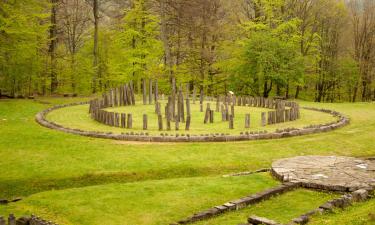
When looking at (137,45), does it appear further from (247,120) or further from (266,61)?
(247,120)

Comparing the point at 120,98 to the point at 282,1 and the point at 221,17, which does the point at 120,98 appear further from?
the point at 282,1

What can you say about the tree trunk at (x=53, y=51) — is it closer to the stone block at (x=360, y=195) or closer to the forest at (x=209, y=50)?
the forest at (x=209, y=50)

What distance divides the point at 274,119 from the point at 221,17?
21817 mm

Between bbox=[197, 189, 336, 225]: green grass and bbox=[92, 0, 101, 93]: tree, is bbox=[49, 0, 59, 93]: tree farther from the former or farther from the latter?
bbox=[197, 189, 336, 225]: green grass

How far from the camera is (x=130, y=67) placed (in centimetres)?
3847

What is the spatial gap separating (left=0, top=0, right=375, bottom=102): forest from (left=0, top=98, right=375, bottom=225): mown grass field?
14503 mm

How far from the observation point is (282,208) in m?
10.5

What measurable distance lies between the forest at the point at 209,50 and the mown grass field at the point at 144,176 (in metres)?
14.5

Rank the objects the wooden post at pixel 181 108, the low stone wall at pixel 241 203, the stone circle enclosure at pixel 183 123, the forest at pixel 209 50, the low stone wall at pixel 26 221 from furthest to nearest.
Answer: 1. the forest at pixel 209 50
2. the wooden post at pixel 181 108
3. the stone circle enclosure at pixel 183 123
4. the low stone wall at pixel 241 203
5. the low stone wall at pixel 26 221

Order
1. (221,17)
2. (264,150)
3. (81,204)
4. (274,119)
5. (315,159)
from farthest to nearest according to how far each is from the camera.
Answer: (221,17)
(274,119)
(264,150)
(315,159)
(81,204)

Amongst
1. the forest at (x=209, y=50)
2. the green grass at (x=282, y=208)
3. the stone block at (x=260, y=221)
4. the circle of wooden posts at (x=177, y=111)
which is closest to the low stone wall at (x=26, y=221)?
the green grass at (x=282, y=208)

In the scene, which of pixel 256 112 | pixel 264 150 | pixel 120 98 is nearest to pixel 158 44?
pixel 120 98

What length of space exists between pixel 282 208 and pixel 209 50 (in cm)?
3098

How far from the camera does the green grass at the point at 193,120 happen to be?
20312mm
